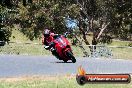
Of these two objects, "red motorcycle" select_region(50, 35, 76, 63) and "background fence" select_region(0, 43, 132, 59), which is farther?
"background fence" select_region(0, 43, 132, 59)

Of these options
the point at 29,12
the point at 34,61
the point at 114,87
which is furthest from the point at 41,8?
the point at 114,87

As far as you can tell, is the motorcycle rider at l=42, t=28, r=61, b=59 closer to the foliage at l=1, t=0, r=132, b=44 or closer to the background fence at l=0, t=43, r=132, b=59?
the background fence at l=0, t=43, r=132, b=59

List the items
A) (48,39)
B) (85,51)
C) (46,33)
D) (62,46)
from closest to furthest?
1. (46,33)
2. (48,39)
3. (62,46)
4. (85,51)

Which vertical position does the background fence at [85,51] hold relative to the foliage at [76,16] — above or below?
below

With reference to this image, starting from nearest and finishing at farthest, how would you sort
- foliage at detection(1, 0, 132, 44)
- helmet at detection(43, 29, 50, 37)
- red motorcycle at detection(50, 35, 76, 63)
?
helmet at detection(43, 29, 50, 37) → red motorcycle at detection(50, 35, 76, 63) → foliage at detection(1, 0, 132, 44)

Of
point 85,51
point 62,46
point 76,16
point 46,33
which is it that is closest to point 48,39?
point 46,33

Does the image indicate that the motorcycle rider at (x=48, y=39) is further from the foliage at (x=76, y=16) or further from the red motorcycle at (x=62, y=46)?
the foliage at (x=76, y=16)

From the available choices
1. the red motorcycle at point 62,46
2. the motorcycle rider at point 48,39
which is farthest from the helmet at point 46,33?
the red motorcycle at point 62,46

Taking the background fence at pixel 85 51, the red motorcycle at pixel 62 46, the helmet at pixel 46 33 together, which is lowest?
the background fence at pixel 85 51

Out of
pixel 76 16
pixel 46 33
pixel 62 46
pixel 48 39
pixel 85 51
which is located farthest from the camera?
pixel 76 16

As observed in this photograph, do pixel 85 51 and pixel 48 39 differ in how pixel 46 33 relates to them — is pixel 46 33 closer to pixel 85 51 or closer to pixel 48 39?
pixel 48 39

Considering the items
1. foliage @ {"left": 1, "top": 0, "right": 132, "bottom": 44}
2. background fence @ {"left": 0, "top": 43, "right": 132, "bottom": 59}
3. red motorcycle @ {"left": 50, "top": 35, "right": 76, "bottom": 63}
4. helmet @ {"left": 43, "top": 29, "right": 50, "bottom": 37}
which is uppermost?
→ foliage @ {"left": 1, "top": 0, "right": 132, "bottom": 44}

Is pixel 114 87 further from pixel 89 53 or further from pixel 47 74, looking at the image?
pixel 89 53

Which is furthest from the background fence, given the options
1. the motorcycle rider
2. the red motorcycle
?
the motorcycle rider
